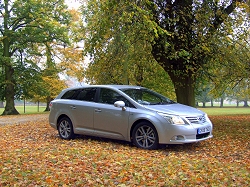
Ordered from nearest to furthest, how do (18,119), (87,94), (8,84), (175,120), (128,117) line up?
(175,120), (128,117), (87,94), (18,119), (8,84)

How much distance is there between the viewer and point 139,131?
7582 millimetres

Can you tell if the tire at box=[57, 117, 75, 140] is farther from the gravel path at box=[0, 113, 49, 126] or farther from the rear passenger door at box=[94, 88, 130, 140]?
the gravel path at box=[0, 113, 49, 126]

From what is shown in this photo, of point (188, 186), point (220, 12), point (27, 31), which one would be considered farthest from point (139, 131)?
point (27, 31)

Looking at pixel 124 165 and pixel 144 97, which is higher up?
pixel 144 97

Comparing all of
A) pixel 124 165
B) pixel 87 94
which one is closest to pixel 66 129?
pixel 87 94

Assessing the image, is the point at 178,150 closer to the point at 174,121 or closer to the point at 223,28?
the point at 174,121

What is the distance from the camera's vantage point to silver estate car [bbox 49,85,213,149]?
23.7 feet

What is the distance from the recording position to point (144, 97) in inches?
330

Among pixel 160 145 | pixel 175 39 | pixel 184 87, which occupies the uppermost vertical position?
pixel 175 39

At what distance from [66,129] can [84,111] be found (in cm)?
100

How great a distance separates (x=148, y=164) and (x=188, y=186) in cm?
146

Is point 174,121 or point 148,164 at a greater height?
point 174,121

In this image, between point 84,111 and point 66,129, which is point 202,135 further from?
point 66,129

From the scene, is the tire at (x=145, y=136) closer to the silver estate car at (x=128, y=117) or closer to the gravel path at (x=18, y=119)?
the silver estate car at (x=128, y=117)
